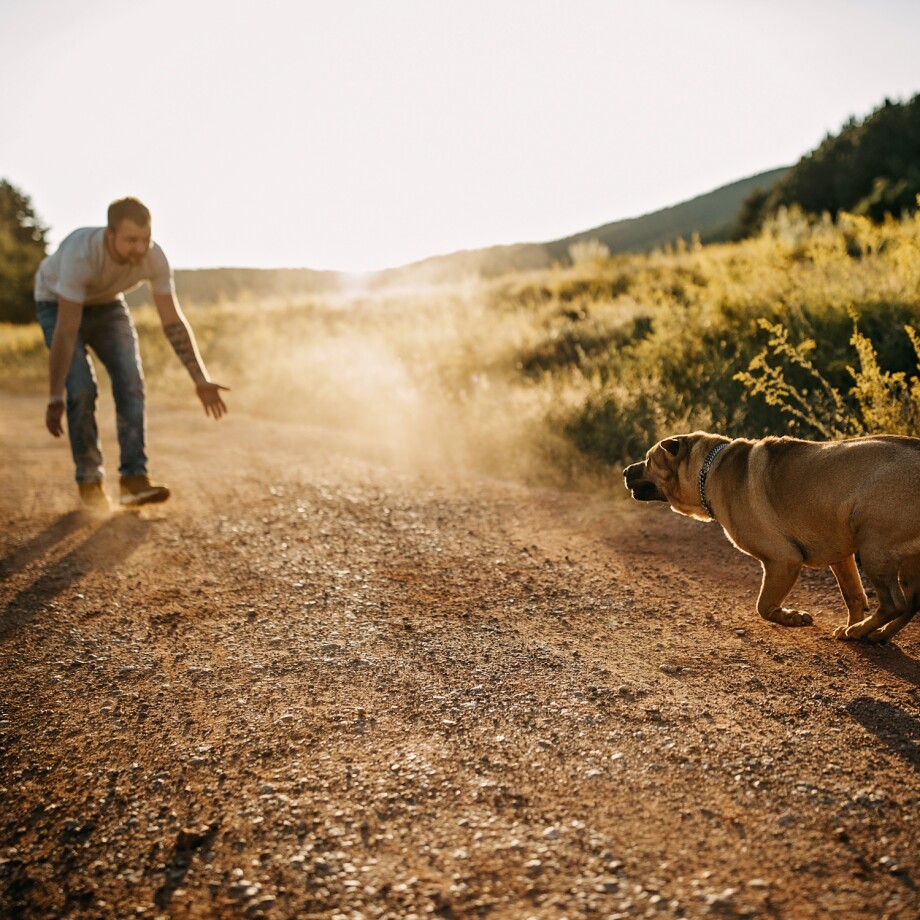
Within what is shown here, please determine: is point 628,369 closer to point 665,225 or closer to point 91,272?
point 91,272

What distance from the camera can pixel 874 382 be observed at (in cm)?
521

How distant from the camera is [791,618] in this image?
11.8 feet

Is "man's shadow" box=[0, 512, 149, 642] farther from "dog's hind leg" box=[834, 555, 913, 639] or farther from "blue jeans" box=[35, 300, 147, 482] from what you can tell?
"dog's hind leg" box=[834, 555, 913, 639]

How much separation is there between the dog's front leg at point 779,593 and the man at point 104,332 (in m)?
4.23

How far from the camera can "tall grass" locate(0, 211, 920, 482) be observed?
662 cm

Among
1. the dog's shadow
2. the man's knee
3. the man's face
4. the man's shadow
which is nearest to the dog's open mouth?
the dog's shadow

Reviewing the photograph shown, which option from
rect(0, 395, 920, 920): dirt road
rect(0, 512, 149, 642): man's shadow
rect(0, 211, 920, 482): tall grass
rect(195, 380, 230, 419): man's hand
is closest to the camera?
rect(0, 395, 920, 920): dirt road

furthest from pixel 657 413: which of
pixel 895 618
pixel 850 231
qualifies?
pixel 850 231

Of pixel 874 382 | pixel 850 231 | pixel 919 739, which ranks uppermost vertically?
pixel 850 231

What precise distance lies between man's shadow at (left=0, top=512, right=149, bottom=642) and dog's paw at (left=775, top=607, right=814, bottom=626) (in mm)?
3767

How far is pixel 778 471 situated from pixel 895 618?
32.0 inches

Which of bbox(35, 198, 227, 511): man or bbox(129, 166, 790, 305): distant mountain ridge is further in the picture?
bbox(129, 166, 790, 305): distant mountain ridge

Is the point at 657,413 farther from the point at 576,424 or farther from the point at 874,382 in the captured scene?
the point at 874,382

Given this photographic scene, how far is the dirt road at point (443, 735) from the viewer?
1.96 metres
